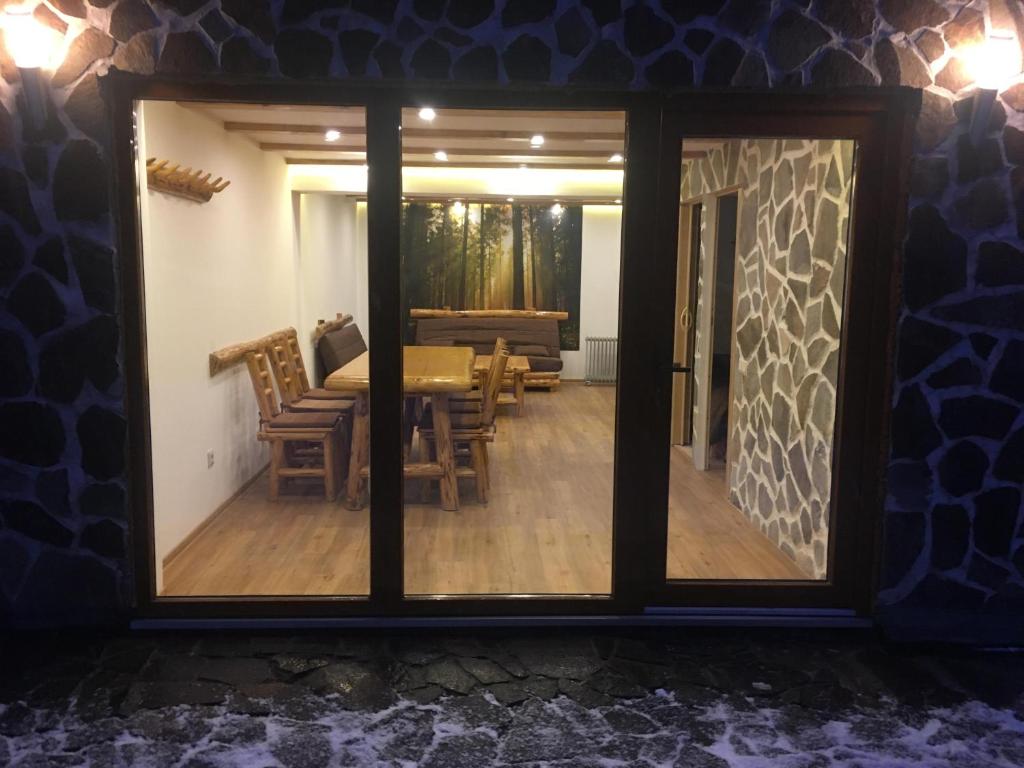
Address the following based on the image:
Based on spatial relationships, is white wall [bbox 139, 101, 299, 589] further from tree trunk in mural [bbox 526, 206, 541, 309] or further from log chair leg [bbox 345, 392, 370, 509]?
tree trunk in mural [bbox 526, 206, 541, 309]

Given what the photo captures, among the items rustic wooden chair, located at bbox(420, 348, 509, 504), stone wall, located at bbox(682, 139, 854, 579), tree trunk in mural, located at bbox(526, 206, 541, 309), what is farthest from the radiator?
rustic wooden chair, located at bbox(420, 348, 509, 504)

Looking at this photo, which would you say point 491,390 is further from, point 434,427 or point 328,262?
point 328,262

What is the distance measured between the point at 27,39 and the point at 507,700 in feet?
8.87

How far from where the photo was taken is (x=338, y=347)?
680cm

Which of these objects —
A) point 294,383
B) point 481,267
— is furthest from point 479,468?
point 481,267

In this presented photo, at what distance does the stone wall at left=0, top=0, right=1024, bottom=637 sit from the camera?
119 inches

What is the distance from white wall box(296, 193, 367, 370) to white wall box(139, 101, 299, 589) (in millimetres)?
1057

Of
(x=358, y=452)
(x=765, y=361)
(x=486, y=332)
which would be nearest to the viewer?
(x=765, y=361)

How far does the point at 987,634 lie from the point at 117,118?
377 cm

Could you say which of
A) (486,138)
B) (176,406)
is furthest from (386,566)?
(486,138)

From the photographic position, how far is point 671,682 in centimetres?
297

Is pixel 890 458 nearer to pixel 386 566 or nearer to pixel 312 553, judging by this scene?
pixel 386 566

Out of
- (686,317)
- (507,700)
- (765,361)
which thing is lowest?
(507,700)

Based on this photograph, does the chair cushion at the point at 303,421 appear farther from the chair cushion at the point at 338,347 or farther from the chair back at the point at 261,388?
the chair cushion at the point at 338,347
